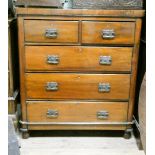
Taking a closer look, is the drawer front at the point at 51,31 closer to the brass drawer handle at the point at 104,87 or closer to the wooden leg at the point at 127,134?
the brass drawer handle at the point at 104,87

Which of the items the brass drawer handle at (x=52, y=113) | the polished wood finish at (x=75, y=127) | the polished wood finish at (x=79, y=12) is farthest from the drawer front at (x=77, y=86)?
the polished wood finish at (x=79, y=12)

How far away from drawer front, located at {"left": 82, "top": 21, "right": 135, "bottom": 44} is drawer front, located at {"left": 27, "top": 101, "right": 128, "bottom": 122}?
0.47 m

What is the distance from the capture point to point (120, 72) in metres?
1.85

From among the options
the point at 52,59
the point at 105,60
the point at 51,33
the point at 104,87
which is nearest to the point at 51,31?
the point at 51,33

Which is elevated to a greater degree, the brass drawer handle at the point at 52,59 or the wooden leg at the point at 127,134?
the brass drawer handle at the point at 52,59

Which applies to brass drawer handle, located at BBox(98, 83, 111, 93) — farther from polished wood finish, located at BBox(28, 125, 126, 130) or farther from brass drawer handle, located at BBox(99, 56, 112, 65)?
polished wood finish, located at BBox(28, 125, 126, 130)

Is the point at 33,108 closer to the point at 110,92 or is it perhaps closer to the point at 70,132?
the point at 70,132

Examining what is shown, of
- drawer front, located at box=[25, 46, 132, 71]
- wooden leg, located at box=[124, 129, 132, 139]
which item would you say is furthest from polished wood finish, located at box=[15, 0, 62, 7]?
wooden leg, located at box=[124, 129, 132, 139]

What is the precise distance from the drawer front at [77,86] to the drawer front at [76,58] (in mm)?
56

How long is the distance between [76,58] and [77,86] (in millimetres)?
208

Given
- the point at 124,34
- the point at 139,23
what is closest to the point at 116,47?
the point at 124,34

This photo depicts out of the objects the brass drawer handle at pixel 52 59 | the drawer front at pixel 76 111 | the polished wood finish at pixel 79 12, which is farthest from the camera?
the drawer front at pixel 76 111

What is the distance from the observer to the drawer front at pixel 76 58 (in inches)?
70.2
